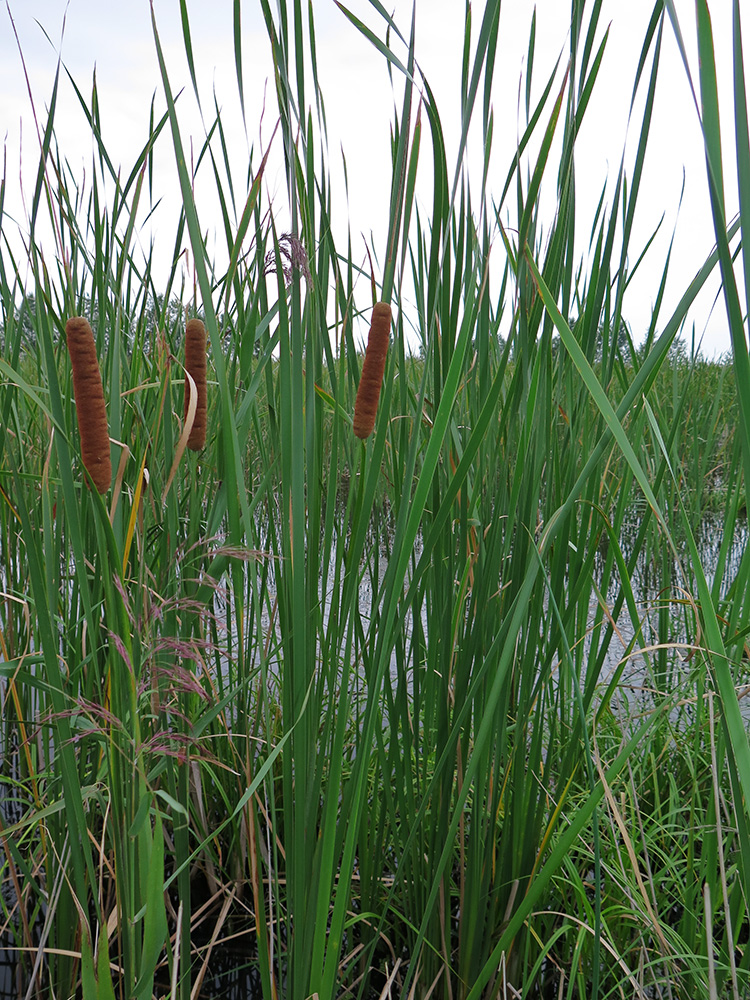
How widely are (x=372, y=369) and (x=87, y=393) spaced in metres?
0.22

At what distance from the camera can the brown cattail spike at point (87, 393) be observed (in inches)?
17.6

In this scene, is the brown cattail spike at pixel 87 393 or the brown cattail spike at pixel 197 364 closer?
the brown cattail spike at pixel 87 393

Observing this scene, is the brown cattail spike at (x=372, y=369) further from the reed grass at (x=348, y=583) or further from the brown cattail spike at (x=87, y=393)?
the brown cattail spike at (x=87, y=393)

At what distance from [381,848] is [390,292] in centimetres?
76

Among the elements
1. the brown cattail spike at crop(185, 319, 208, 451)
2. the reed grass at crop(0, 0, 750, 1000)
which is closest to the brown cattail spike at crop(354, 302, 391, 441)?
the reed grass at crop(0, 0, 750, 1000)

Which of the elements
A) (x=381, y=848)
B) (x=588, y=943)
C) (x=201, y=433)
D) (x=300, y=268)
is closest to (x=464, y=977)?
(x=381, y=848)

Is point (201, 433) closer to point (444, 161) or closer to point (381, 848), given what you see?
point (444, 161)

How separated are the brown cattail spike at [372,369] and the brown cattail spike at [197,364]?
5.8 inches

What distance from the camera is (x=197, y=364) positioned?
61 centimetres

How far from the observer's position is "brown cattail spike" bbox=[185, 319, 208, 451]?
0.60m

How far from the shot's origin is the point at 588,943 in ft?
3.52

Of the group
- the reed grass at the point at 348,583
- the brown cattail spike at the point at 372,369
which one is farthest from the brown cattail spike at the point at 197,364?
the brown cattail spike at the point at 372,369

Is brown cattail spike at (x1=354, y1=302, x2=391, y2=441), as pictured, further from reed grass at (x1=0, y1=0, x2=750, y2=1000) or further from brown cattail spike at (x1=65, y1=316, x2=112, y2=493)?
brown cattail spike at (x1=65, y1=316, x2=112, y2=493)

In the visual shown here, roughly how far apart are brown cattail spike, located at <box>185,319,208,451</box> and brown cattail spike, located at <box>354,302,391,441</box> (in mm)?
147
